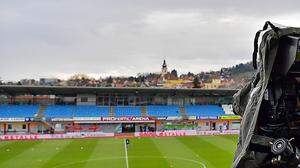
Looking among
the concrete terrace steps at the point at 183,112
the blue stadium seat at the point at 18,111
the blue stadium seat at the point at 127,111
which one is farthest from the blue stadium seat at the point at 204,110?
the blue stadium seat at the point at 18,111

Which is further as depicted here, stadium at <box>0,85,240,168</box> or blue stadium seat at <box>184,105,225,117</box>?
blue stadium seat at <box>184,105,225,117</box>

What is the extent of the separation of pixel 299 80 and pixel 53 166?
1238 inches

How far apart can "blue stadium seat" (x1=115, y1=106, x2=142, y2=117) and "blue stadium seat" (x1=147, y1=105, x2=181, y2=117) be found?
1451 millimetres

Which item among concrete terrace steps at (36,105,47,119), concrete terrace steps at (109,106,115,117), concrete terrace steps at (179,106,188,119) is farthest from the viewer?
concrete terrace steps at (179,106,188,119)

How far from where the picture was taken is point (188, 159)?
37500mm

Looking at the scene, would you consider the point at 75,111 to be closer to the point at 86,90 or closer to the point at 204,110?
the point at 86,90

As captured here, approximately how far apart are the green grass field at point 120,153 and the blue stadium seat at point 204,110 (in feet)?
34.9

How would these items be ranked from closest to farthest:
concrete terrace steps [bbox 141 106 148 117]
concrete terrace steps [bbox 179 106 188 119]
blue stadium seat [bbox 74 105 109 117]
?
1. blue stadium seat [bbox 74 105 109 117]
2. concrete terrace steps [bbox 179 106 188 119]
3. concrete terrace steps [bbox 141 106 148 117]

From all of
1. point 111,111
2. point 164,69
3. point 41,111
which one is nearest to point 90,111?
point 111,111

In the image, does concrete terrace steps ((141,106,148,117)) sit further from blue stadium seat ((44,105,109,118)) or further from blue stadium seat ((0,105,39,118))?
blue stadium seat ((0,105,39,118))

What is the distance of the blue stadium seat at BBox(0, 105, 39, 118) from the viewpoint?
2372 inches

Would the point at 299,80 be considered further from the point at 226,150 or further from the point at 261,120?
the point at 226,150

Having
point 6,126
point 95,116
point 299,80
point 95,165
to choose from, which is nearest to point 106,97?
point 95,116

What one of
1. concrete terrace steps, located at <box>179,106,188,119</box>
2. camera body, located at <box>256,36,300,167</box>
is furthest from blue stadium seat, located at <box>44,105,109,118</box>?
camera body, located at <box>256,36,300,167</box>
